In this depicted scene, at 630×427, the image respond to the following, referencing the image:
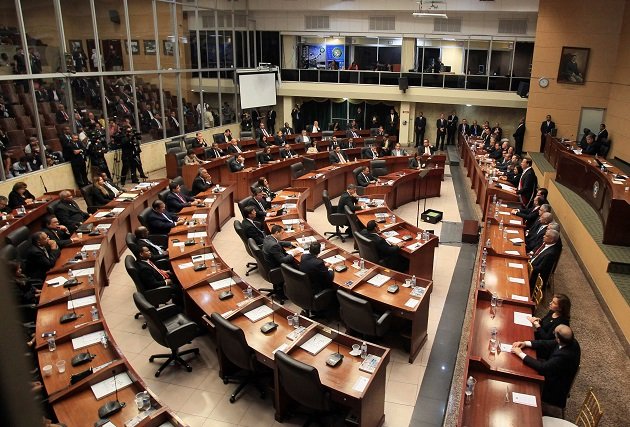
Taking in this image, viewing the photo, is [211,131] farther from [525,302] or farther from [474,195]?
[525,302]

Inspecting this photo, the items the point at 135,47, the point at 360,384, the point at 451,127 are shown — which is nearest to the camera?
the point at 360,384

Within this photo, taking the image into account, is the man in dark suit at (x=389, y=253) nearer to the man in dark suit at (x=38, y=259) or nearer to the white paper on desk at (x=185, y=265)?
the white paper on desk at (x=185, y=265)

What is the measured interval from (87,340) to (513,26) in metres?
20.4

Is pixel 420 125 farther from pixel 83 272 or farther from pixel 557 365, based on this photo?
pixel 557 365

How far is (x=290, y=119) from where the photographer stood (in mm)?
23188

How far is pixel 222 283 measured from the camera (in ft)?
22.2

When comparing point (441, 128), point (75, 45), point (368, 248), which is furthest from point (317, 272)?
point (441, 128)

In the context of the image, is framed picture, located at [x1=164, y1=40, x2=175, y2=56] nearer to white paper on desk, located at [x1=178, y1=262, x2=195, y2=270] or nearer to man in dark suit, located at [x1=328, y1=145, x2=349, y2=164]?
man in dark suit, located at [x1=328, y1=145, x2=349, y2=164]

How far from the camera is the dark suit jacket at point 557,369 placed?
183 inches

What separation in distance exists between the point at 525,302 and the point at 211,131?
51.1 ft

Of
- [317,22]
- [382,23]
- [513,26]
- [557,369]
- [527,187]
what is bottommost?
[557,369]

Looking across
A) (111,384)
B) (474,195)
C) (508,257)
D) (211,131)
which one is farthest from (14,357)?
(211,131)

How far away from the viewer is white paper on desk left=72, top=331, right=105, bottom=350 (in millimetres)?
5234

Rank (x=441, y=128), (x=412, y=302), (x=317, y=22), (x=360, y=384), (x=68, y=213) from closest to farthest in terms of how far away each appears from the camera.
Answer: (x=360, y=384), (x=412, y=302), (x=68, y=213), (x=441, y=128), (x=317, y=22)
